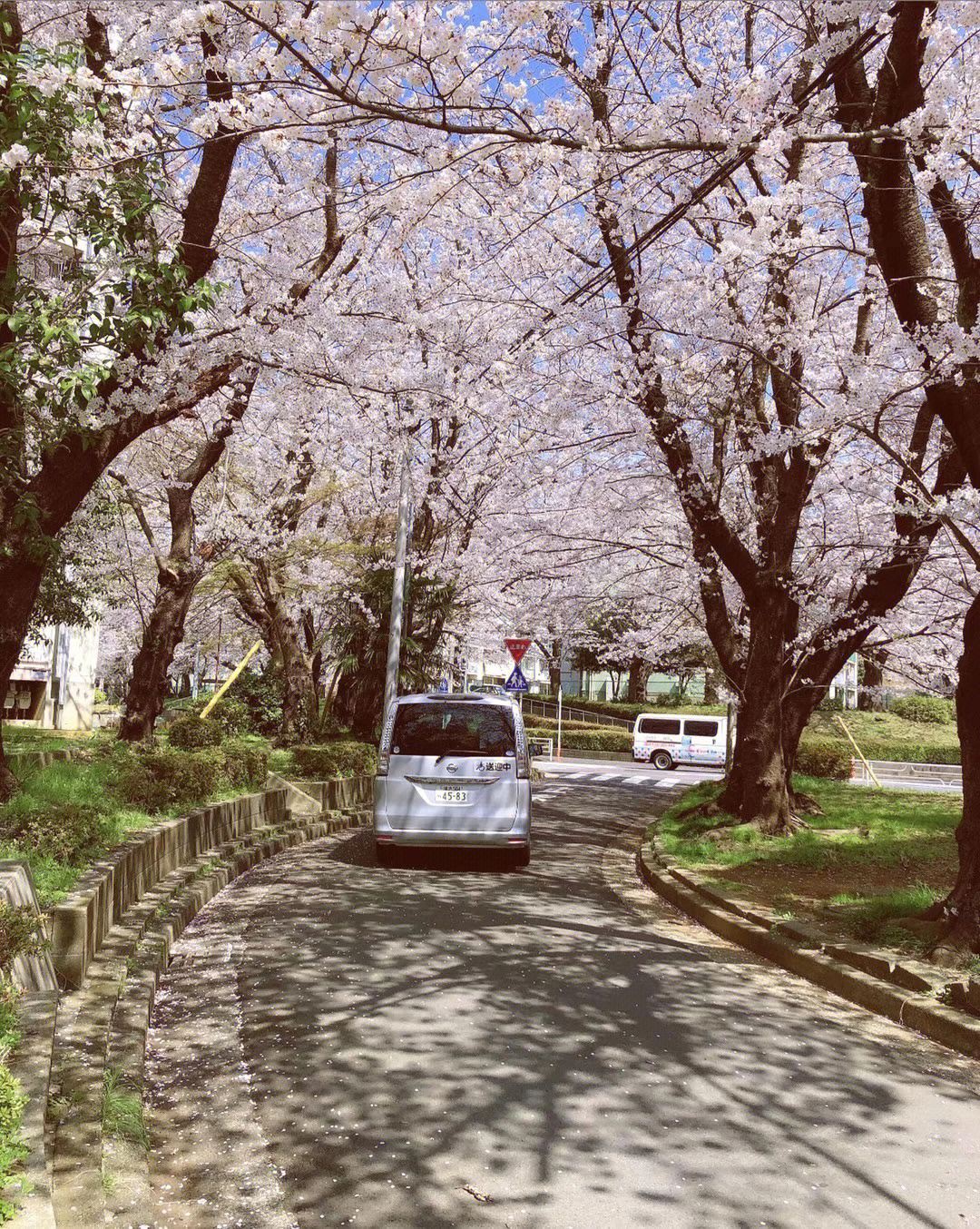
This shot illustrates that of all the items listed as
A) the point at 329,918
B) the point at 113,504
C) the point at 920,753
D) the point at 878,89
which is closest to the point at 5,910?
the point at 329,918

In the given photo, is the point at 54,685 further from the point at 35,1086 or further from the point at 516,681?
the point at 35,1086

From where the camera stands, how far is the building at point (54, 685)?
133ft

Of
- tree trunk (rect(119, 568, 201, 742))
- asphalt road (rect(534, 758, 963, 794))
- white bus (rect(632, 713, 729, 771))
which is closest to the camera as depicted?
tree trunk (rect(119, 568, 201, 742))

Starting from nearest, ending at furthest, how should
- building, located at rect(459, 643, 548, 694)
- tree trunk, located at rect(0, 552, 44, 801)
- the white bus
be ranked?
tree trunk, located at rect(0, 552, 44, 801) < the white bus < building, located at rect(459, 643, 548, 694)

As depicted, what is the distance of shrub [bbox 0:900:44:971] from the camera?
14.8 feet

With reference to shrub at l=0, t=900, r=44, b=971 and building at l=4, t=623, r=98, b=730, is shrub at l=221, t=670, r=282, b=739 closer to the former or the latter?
building at l=4, t=623, r=98, b=730

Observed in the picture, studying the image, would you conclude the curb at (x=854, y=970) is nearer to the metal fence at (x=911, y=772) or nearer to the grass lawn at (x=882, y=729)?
the metal fence at (x=911, y=772)

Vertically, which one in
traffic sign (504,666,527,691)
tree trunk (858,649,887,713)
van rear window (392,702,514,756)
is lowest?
van rear window (392,702,514,756)

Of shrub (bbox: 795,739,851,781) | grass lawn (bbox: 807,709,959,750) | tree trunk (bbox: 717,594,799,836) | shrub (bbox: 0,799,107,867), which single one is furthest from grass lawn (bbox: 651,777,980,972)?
grass lawn (bbox: 807,709,959,750)

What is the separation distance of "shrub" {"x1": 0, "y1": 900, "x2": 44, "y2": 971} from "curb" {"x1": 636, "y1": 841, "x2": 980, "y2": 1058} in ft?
15.9

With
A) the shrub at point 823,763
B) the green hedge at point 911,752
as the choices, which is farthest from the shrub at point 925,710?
the shrub at point 823,763

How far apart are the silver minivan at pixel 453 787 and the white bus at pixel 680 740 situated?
28.7 m

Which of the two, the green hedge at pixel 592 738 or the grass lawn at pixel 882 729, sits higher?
the grass lawn at pixel 882 729

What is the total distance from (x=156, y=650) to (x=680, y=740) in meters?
25.8
